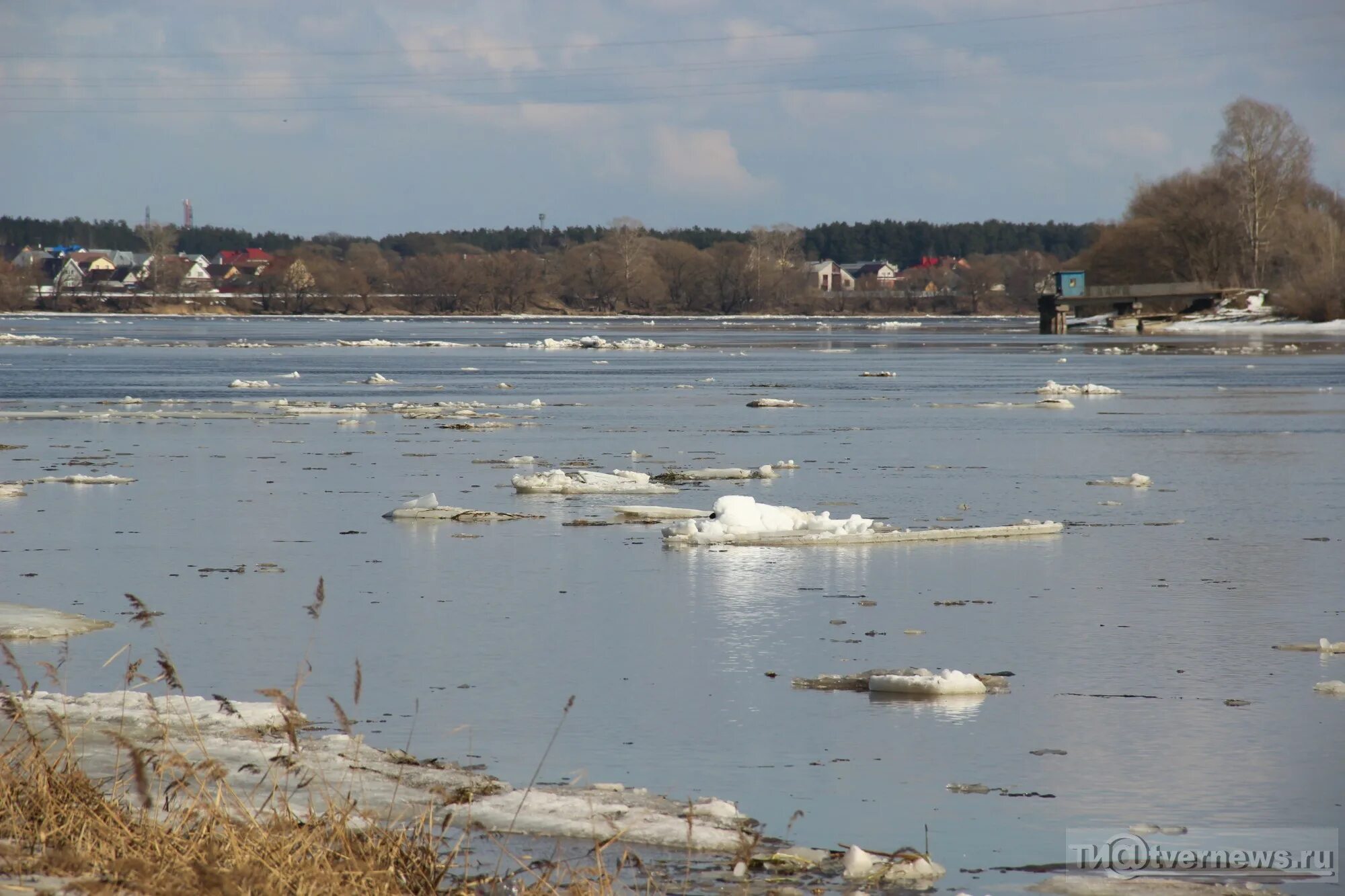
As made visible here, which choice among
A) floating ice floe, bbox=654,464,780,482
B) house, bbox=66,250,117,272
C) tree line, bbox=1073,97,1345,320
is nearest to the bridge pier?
tree line, bbox=1073,97,1345,320

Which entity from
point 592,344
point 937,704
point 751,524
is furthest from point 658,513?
point 592,344

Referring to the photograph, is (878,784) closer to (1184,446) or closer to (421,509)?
(421,509)

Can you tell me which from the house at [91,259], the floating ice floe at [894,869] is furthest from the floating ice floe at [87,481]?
the house at [91,259]

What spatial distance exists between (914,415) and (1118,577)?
13065 mm

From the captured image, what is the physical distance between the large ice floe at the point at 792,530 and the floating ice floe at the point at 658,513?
23.5 inches

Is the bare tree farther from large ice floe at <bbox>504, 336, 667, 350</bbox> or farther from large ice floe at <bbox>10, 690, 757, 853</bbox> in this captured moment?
large ice floe at <bbox>10, 690, 757, 853</bbox>

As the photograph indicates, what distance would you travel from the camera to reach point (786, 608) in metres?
7.80

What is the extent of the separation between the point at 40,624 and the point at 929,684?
394 cm

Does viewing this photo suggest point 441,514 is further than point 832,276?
No

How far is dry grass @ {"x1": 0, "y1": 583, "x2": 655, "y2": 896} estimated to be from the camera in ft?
11.2

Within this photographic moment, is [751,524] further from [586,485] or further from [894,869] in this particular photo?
[894,869]

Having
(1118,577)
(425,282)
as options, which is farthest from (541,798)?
(425,282)

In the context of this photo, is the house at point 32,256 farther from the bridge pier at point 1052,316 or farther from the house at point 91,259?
the bridge pier at point 1052,316

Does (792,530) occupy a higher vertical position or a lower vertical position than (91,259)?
lower
